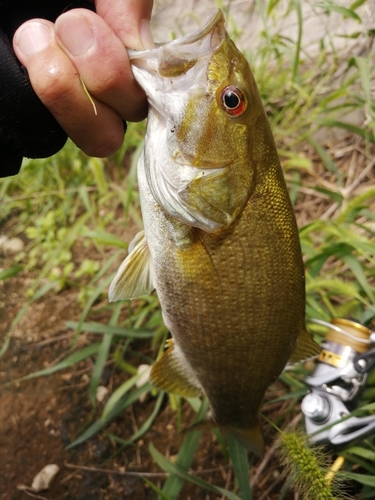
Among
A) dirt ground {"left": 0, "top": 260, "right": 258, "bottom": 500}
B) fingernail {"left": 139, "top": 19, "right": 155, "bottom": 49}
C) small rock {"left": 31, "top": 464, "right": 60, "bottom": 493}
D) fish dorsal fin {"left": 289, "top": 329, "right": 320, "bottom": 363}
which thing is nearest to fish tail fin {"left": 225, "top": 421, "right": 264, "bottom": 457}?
fish dorsal fin {"left": 289, "top": 329, "right": 320, "bottom": 363}

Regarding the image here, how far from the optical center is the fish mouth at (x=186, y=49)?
3.37 feet

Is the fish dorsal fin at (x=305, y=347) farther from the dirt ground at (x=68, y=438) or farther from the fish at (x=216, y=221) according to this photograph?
the dirt ground at (x=68, y=438)

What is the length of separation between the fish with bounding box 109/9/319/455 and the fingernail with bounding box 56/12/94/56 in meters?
0.13

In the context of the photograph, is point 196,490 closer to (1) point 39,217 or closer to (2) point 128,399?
(2) point 128,399

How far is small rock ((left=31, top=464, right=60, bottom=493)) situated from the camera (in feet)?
6.20

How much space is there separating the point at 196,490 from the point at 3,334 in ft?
4.71

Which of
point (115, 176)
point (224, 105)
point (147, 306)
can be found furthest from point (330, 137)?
point (224, 105)

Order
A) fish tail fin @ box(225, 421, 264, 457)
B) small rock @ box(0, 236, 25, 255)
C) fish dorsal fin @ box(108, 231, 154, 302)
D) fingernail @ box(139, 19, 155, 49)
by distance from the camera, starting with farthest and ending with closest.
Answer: small rock @ box(0, 236, 25, 255) → fish tail fin @ box(225, 421, 264, 457) → fish dorsal fin @ box(108, 231, 154, 302) → fingernail @ box(139, 19, 155, 49)

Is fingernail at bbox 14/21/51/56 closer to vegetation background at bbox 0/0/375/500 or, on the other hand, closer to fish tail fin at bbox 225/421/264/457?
vegetation background at bbox 0/0/375/500

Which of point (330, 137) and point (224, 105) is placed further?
point (330, 137)

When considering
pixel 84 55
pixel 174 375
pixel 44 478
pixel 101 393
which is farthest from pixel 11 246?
pixel 84 55

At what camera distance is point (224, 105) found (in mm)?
1103

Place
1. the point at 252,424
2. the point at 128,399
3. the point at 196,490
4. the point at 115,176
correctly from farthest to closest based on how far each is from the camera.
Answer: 1. the point at 115,176
2. the point at 128,399
3. the point at 196,490
4. the point at 252,424

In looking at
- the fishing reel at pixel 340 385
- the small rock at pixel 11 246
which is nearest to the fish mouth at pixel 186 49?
the fishing reel at pixel 340 385
